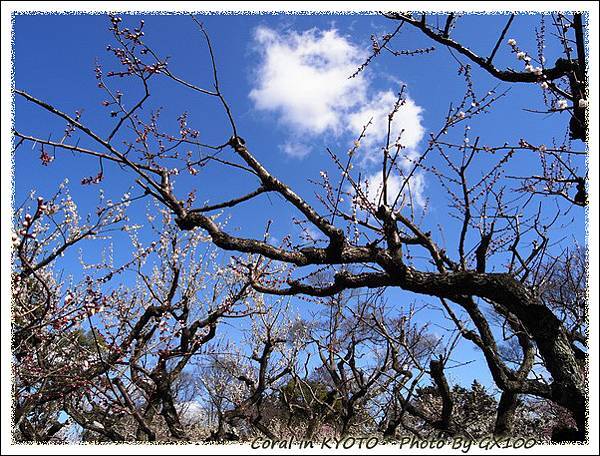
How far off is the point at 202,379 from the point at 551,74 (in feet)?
29.7

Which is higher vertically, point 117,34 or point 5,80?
point 117,34

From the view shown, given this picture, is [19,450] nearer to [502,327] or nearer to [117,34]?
[117,34]

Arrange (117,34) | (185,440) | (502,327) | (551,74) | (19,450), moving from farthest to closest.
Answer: (185,440) → (502,327) → (551,74) → (117,34) → (19,450)

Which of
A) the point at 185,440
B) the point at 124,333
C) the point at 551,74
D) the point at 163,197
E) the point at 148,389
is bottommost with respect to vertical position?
the point at 185,440

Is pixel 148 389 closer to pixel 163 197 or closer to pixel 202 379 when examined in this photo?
pixel 202 379

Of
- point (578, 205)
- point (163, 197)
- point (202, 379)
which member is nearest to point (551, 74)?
point (578, 205)

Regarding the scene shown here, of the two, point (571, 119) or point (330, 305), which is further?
point (330, 305)

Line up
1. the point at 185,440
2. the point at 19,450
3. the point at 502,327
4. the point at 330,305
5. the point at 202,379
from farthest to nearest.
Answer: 1. the point at 202,379
2. the point at 185,440
3. the point at 330,305
4. the point at 502,327
5. the point at 19,450

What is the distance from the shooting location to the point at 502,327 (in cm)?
453

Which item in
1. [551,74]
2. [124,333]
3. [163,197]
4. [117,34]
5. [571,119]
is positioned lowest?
[124,333]

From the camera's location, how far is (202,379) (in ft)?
32.9

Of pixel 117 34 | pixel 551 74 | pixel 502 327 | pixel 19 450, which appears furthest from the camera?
pixel 502 327

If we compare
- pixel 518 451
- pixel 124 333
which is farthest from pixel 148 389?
pixel 518 451

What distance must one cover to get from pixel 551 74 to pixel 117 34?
10.6 feet
